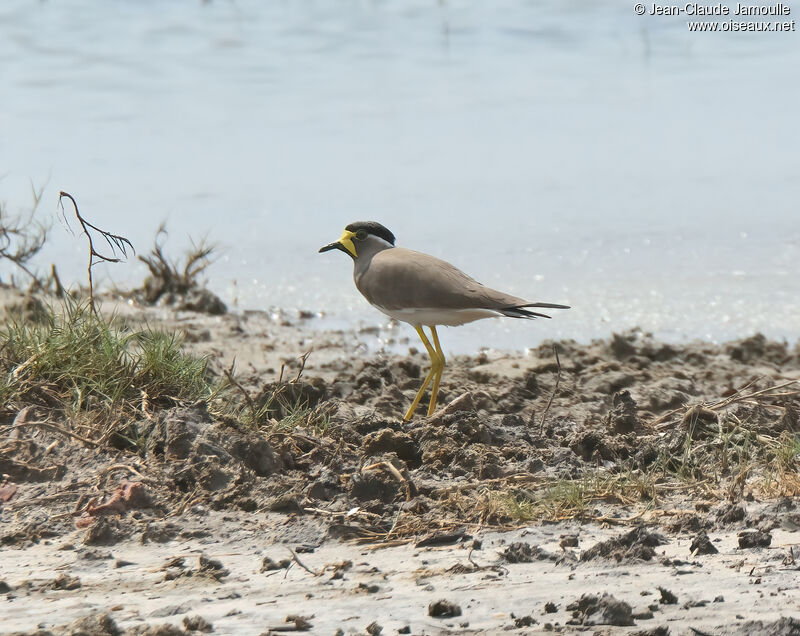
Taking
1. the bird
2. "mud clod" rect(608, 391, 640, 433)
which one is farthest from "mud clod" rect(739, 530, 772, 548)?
the bird

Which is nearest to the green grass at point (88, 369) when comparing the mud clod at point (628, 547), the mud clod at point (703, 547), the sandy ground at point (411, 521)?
the sandy ground at point (411, 521)

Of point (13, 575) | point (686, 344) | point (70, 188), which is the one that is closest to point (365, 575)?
point (13, 575)

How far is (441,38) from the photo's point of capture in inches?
838

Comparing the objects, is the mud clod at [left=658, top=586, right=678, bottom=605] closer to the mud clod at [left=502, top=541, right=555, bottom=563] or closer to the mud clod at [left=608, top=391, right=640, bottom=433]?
the mud clod at [left=502, top=541, right=555, bottom=563]

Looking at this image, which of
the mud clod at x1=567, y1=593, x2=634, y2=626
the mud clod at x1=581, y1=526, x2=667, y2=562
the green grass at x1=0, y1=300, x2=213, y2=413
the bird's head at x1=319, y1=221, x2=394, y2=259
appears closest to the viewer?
the mud clod at x1=567, y1=593, x2=634, y2=626

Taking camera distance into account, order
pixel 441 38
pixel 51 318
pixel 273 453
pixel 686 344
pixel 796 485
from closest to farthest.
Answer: pixel 796 485 → pixel 273 453 → pixel 51 318 → pixel 686 344 → pixel 441 38

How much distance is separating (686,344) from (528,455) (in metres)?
3.52

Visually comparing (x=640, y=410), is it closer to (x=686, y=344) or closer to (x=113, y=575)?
(x=686, y=344)

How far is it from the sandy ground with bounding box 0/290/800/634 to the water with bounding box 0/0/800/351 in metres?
3.27

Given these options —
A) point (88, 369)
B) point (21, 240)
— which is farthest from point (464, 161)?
point (88, 369)

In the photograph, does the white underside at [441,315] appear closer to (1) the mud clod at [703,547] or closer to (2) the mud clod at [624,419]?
(2) the mud clod at [624,419]

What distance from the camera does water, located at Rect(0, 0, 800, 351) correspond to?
10.2 metres

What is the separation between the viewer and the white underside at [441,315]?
6.25 metres

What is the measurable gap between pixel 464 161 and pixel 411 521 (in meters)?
9.52
